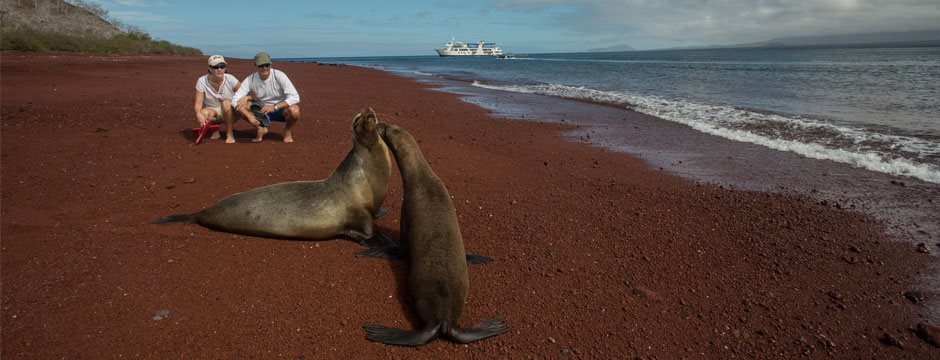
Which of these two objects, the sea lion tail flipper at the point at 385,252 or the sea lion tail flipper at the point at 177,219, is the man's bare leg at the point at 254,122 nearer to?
the sea lion tail flipper at the point at 177,219

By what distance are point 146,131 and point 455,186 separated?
600cm

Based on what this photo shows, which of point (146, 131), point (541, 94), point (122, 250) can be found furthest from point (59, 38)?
point (122, 250)

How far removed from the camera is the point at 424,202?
161 inches

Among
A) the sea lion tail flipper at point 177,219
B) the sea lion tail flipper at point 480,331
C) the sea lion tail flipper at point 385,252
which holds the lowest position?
the sea lion tail flipper at point 480,331

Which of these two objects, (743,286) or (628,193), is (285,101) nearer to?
(628,193)

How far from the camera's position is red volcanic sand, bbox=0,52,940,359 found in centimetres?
310

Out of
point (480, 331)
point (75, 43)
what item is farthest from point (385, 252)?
point (75, 43)

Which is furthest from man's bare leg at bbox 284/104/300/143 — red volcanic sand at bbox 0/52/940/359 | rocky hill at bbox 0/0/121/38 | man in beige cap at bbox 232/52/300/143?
rocky hill at bbox 0/0/121/38

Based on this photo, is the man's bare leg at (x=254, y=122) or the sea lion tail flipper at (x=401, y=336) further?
the man's bare leg at (x=254, y=122)

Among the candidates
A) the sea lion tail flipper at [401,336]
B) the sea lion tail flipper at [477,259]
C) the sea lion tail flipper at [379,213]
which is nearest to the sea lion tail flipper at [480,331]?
the sea lion tail flipper at [401,336]

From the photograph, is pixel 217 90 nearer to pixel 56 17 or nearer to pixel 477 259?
pixel 477 259

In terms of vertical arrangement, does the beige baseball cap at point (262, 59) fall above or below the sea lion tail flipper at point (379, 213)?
above

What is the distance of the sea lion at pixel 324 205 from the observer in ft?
14.3

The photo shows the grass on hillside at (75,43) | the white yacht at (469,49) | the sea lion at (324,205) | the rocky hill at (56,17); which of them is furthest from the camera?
the white yacht at (469,49)
